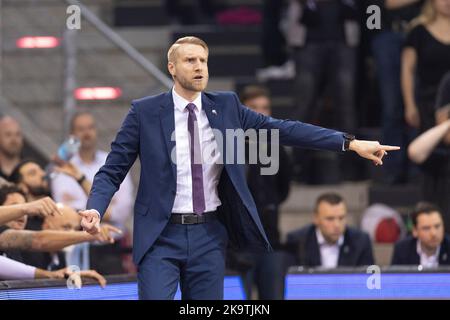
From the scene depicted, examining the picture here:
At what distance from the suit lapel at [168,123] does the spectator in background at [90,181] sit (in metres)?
3.17

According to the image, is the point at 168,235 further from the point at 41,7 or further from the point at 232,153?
the point at 41,7

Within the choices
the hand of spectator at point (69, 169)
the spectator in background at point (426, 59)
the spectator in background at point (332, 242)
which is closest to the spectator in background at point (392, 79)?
the spectator in background at point (426, 59)

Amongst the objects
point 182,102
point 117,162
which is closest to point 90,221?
point 117,162

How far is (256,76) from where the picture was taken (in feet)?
41.2

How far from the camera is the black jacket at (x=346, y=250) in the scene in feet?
32.3

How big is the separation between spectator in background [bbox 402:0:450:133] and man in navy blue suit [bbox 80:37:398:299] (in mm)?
4166

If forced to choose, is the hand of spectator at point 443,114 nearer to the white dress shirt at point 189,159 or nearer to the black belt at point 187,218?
the white dress shirt at point 189,159

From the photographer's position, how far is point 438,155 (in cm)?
1030

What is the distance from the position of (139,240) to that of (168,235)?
0.14m

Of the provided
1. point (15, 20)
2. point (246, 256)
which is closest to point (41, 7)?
point (15, 20)

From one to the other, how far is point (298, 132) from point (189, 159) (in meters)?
0.54

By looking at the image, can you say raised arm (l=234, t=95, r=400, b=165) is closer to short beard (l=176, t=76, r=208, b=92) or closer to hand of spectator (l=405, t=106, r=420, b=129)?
short beard (l=176, t=76, r=208, b=92)

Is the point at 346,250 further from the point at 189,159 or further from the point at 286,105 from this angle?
the point at 189,159
